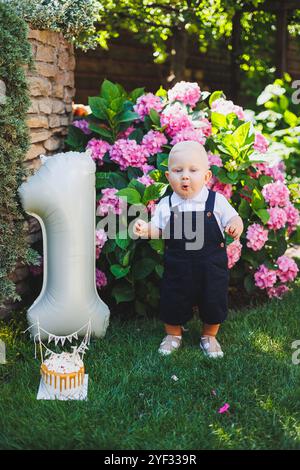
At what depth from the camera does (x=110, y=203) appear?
11.9 feet

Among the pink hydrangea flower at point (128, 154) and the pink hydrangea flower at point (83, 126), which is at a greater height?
the pink hydrangea flower at point (83, 126)

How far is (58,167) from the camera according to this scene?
3273mm

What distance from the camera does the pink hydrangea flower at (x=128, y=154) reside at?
146 inches

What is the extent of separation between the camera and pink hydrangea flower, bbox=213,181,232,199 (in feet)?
12.4

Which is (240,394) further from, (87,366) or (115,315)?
(115,315)

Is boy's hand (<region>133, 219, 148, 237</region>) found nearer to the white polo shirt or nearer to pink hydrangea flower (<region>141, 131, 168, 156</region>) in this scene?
the white polo shirt

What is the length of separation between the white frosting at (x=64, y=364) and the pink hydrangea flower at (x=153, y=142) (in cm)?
142

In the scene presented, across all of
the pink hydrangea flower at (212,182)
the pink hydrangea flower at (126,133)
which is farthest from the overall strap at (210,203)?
the pink hydrangea flower at (126,133)

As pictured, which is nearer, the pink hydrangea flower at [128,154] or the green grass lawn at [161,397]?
the green grass lawn at [161,397]

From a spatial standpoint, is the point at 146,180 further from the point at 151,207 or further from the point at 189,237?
the point at 189,237

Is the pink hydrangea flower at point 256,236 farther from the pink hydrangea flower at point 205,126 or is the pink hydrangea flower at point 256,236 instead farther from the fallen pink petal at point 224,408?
the fallen pink petal at point 224,408

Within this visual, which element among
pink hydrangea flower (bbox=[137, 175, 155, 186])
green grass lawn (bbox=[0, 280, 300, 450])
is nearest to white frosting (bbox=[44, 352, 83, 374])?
green grass lawn (bbox=[0, 280, 300, 450])

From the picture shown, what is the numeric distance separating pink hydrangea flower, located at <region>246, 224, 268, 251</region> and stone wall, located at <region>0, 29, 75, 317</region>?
4.19 feet

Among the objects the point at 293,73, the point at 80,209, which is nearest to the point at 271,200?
the point at 80,209
